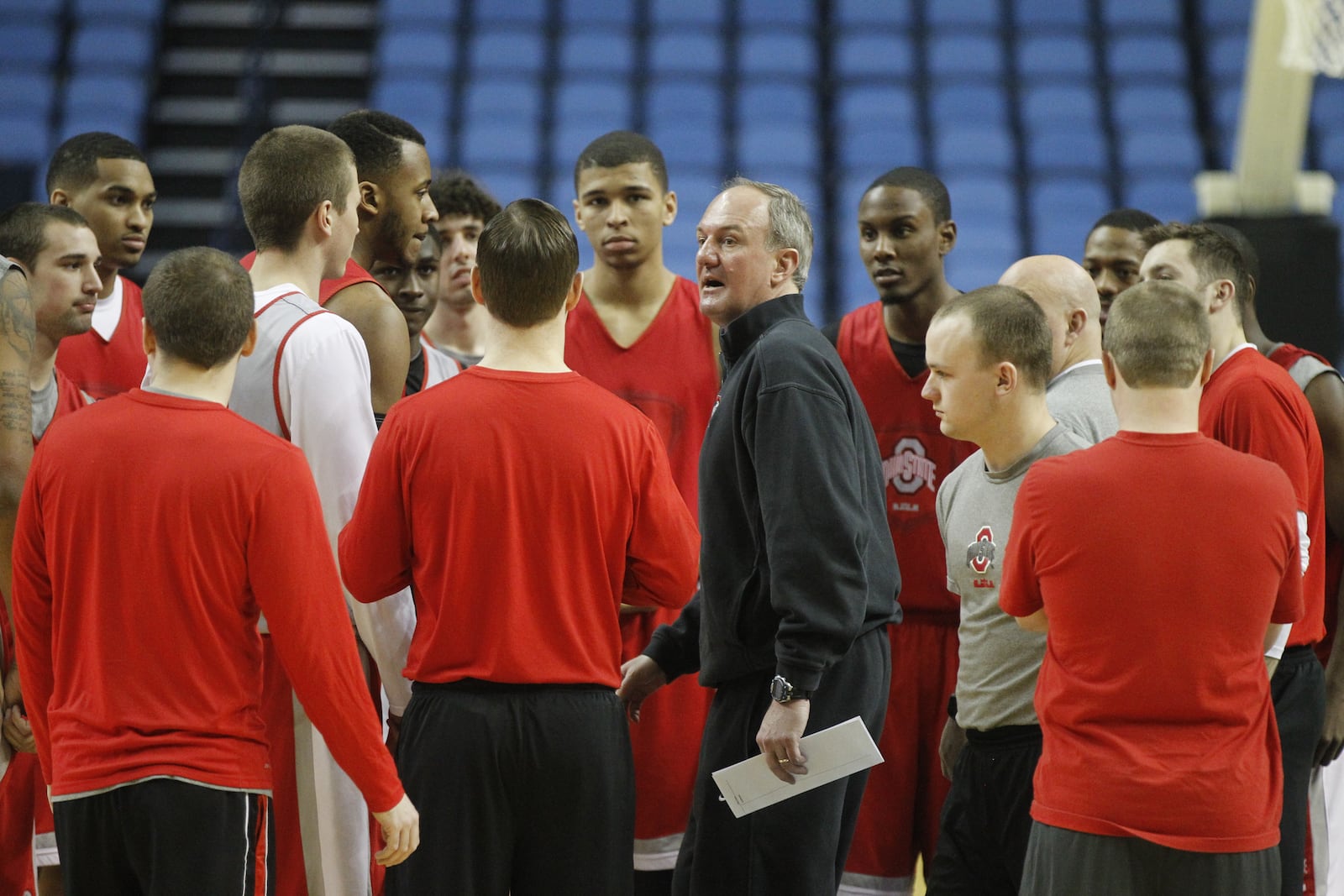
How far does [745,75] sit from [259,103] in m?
3.69

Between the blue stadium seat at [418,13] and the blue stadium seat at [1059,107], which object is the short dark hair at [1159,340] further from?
the blue stadium seat at [418,13]

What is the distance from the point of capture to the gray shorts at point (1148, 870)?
247 cm

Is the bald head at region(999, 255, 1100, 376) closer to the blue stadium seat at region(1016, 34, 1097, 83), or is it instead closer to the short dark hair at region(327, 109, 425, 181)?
the short dark hair at region(327, 109, 425, 181)

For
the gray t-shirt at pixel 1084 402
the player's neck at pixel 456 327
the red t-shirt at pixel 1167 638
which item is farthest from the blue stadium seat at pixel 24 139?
the red t-shirt at pixel 1167 638

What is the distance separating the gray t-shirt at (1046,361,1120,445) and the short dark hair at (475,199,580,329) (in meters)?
1.47

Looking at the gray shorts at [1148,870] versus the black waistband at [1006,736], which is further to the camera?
the black waistband at [1006,736]

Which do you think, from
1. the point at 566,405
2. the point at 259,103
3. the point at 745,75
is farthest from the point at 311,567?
the point at 745,75

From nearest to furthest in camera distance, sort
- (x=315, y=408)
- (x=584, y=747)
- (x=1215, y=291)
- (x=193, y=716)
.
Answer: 1. (x=193, y=716)
2. (x=584, y=747)
3. (x=315, y=408)
4. (x=1215, y=291)

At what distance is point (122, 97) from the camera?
9945mm

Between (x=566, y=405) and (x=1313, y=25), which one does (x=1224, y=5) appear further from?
(x=566, y=405)

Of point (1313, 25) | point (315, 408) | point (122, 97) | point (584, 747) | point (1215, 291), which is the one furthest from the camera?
point (122, 97)

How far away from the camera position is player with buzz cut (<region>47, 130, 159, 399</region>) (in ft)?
14.0

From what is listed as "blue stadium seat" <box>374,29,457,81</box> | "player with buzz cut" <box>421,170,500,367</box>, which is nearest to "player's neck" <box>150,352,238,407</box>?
"player with buzz cut" <box>421,170,500,367</box>

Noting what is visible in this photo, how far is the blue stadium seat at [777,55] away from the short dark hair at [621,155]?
6.88 metres
